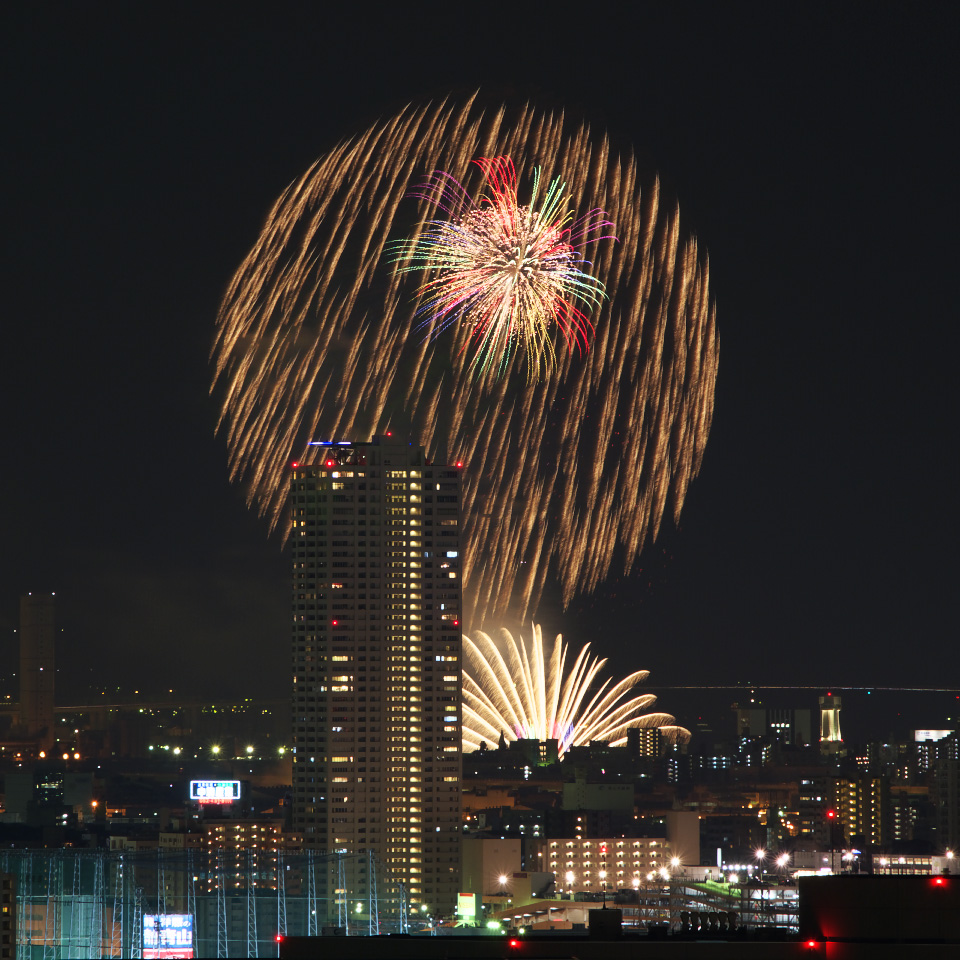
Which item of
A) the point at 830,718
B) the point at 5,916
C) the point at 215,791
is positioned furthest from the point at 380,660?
the point at 830,718

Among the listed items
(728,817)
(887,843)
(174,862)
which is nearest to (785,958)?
(174,862)

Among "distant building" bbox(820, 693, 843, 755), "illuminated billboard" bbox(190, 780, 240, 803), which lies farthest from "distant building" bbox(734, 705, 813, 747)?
"illuminated billboard" bbox(190, 780, 240, 803)

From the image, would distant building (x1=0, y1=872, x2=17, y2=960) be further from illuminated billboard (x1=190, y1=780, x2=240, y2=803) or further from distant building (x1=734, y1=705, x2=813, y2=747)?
distant building (x1=734, y1=705, x2=813, y2=747)

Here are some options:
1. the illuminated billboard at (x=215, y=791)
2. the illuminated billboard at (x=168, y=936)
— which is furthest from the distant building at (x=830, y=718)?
the illuminated billboard at (x=168, y=936)

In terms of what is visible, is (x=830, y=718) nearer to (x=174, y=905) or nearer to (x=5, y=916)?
(x=174, y=905)

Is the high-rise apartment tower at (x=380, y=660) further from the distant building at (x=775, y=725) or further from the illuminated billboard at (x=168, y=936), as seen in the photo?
the distant building at (x=775, y=725)
